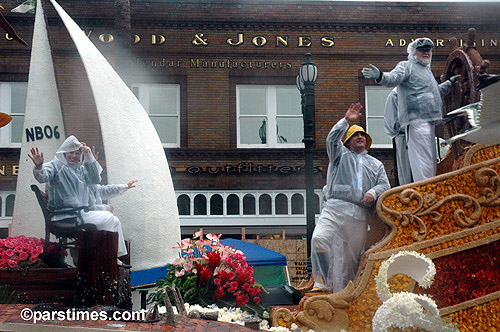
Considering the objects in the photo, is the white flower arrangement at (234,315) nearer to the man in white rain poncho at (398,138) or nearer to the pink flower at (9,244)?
the pink flower at (9,244)

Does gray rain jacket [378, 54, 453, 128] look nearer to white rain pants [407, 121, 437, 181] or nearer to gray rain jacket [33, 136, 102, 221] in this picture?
white rain pants [407, 121, 437, 181]

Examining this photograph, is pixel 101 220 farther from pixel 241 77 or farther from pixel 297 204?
pixel 241 77

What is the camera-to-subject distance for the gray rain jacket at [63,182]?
25.1 ft

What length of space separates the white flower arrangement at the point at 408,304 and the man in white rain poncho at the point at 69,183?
11.3 ft

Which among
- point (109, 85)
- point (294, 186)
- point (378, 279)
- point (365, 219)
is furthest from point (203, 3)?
point (378, 279)

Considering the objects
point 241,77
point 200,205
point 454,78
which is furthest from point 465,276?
point 241,77

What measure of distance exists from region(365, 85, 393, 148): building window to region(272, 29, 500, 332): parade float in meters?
11.0

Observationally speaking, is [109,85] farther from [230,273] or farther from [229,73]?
[229,73]

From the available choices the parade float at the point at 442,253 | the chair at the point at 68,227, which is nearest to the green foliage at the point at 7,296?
the chair at the point at 68,227

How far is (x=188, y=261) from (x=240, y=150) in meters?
10.8

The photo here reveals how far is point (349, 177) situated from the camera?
714 cm

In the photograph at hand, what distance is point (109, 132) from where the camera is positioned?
10.7 m

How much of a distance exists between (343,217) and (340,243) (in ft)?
0.93

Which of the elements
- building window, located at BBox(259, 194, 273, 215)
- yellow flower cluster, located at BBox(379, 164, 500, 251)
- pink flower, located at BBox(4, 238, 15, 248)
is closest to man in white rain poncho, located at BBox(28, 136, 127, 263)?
pink flower, located at BBox(4, 238, 15, 248)
